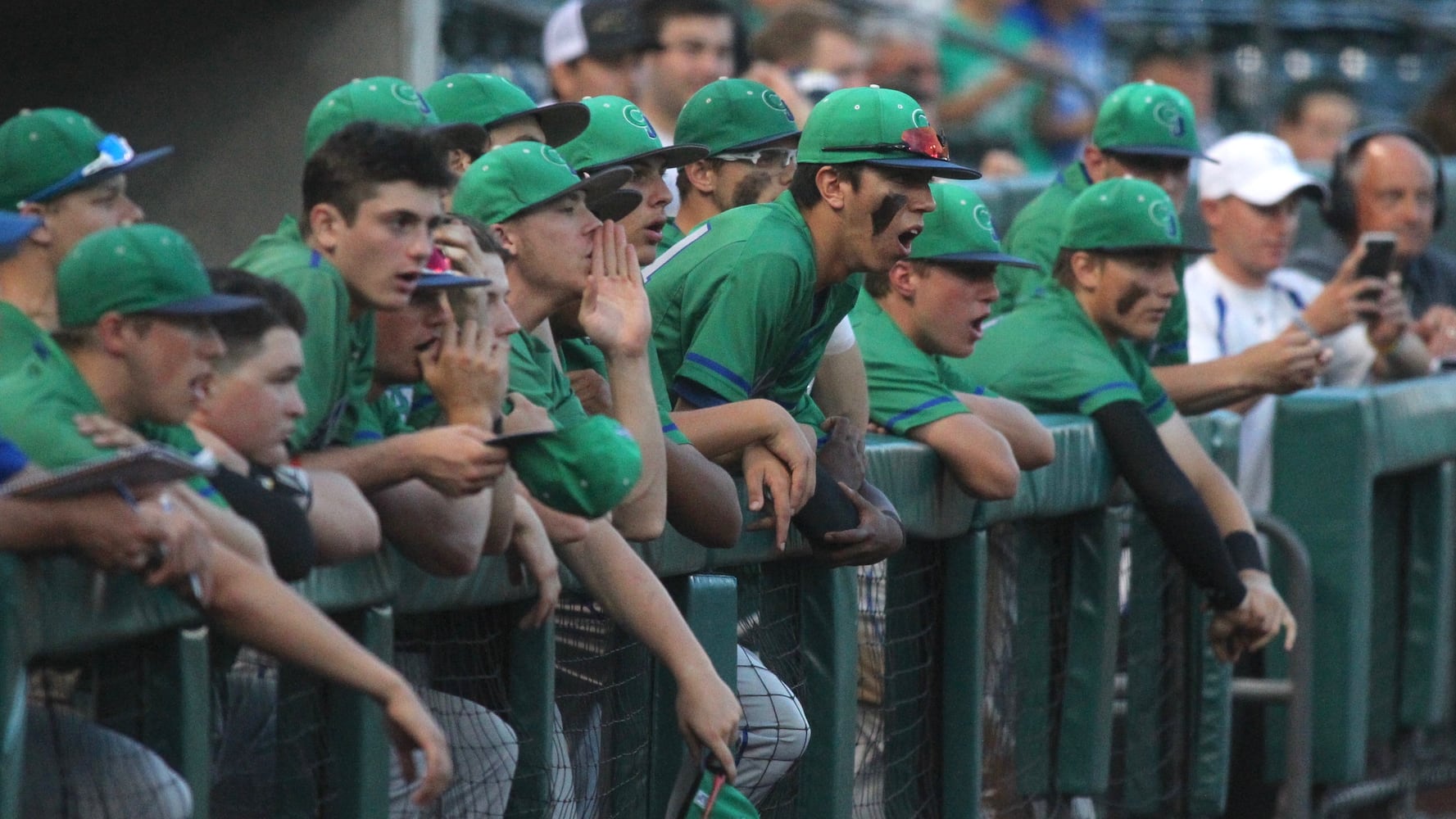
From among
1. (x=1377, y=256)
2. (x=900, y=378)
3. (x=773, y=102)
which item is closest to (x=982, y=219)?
(x=900, y=378)

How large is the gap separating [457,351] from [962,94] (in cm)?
736

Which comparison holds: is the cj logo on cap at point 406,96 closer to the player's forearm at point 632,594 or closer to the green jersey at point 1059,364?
the player's forearm at point 632,594

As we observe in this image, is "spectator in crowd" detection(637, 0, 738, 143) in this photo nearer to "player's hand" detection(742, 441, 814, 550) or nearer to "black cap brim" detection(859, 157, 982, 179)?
"black cap brim" detection(859, 157, 982, 179)

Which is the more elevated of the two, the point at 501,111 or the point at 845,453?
the point at 501,111

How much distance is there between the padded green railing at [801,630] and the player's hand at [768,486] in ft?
0.21

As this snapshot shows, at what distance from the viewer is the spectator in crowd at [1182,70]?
11062mm

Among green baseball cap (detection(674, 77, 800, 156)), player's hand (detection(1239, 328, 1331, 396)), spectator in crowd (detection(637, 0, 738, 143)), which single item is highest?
spectator in crowd (detection(637, 0, 738, 143))

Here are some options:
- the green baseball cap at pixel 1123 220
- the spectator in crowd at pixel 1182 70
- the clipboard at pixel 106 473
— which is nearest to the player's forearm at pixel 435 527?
the clipboard at pixel 106 473

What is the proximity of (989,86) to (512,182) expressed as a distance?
7.08 meters

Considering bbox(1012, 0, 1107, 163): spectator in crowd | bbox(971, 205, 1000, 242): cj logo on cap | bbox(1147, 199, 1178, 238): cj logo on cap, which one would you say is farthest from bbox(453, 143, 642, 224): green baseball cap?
bbox(1012, 0, 1107, 163): spectator in crowd

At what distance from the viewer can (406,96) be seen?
3885 millimetres

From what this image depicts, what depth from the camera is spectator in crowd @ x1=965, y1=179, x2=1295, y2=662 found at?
210 inches

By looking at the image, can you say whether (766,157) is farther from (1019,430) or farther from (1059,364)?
(1059,364)

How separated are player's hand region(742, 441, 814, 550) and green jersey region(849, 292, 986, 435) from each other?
729 mm
